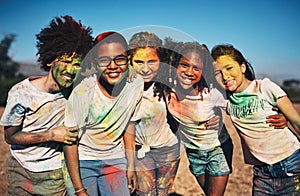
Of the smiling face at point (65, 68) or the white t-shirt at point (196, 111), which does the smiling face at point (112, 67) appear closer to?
the smiling face at point (65, 68)

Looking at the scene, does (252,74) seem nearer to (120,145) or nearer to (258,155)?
(258,155)

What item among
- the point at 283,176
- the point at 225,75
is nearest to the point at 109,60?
the point at 225,75

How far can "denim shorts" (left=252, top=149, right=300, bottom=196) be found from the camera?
11.2 feet

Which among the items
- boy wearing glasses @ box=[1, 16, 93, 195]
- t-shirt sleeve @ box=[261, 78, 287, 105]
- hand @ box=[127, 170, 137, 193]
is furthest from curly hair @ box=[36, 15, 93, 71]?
t-shirt sleeve @ box=[261, 78, 287, 105]

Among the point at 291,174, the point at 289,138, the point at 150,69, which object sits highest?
the point at 150,69

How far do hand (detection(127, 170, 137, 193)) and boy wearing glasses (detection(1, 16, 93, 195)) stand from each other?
0.58 m

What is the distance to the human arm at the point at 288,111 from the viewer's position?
10.8 feet

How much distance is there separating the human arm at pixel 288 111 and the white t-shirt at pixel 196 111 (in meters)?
0.47

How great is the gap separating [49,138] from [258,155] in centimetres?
176

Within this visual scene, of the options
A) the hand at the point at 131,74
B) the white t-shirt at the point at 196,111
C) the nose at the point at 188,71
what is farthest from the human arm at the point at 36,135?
the nose at the point at 188,71

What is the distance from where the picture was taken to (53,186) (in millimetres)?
3387

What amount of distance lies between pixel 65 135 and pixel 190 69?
3.74 feet

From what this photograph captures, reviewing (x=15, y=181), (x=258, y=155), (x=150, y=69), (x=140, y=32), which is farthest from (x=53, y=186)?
(x=258, y=155)

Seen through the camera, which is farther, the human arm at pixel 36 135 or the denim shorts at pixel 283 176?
the denim shorts at pixel 283 176
